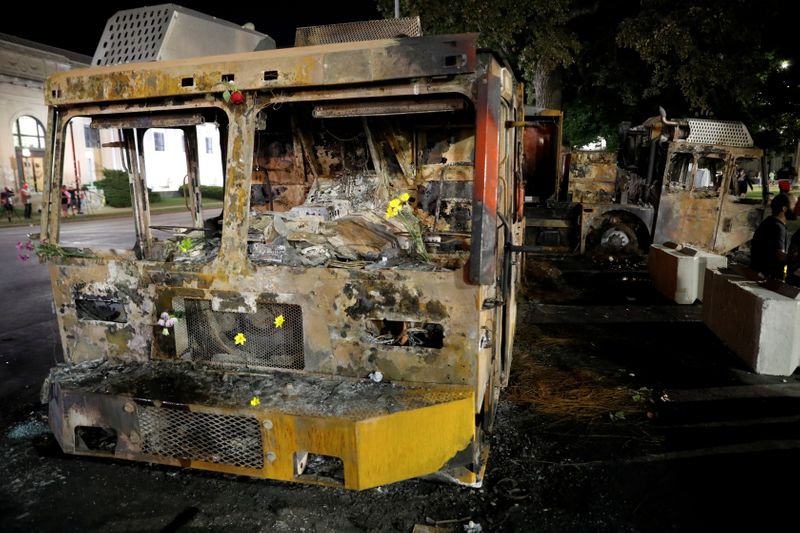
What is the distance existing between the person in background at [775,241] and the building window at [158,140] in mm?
33716

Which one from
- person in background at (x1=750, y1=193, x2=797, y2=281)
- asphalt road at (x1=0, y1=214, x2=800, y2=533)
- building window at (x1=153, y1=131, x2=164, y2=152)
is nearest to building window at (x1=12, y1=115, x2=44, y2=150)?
building window at (x1=153, y1=131, x2=164, y2=152)

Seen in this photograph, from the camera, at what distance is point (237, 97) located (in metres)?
2.96

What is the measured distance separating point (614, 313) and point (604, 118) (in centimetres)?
1480

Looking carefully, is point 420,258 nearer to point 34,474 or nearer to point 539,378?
point 539,378

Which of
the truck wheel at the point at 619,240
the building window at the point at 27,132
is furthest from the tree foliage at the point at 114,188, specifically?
the truck wheel at the point at 619,240

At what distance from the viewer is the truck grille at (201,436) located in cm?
274

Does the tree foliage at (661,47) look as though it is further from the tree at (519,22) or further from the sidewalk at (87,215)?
the sidewalk at (87,215)

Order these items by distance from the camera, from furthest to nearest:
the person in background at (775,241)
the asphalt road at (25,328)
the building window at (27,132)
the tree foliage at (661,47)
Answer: the building window at (27,132)
the tree foliage at (661,47)
the person in background at (775,241)
the asphalt road at (25,328)

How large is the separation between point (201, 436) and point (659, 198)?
10.9 metres

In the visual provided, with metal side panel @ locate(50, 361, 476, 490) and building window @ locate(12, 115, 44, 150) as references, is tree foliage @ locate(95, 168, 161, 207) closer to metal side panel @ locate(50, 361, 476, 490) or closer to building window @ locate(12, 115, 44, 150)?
building window @ locate(12, 115, 44, 150)

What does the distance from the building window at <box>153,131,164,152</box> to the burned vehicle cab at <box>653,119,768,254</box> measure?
30856 mm

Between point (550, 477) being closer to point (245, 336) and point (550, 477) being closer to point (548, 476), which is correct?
point (548, 476)

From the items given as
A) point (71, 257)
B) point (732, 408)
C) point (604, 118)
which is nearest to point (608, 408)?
point (732, 408)

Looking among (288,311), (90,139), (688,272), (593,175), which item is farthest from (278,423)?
(90,139)
